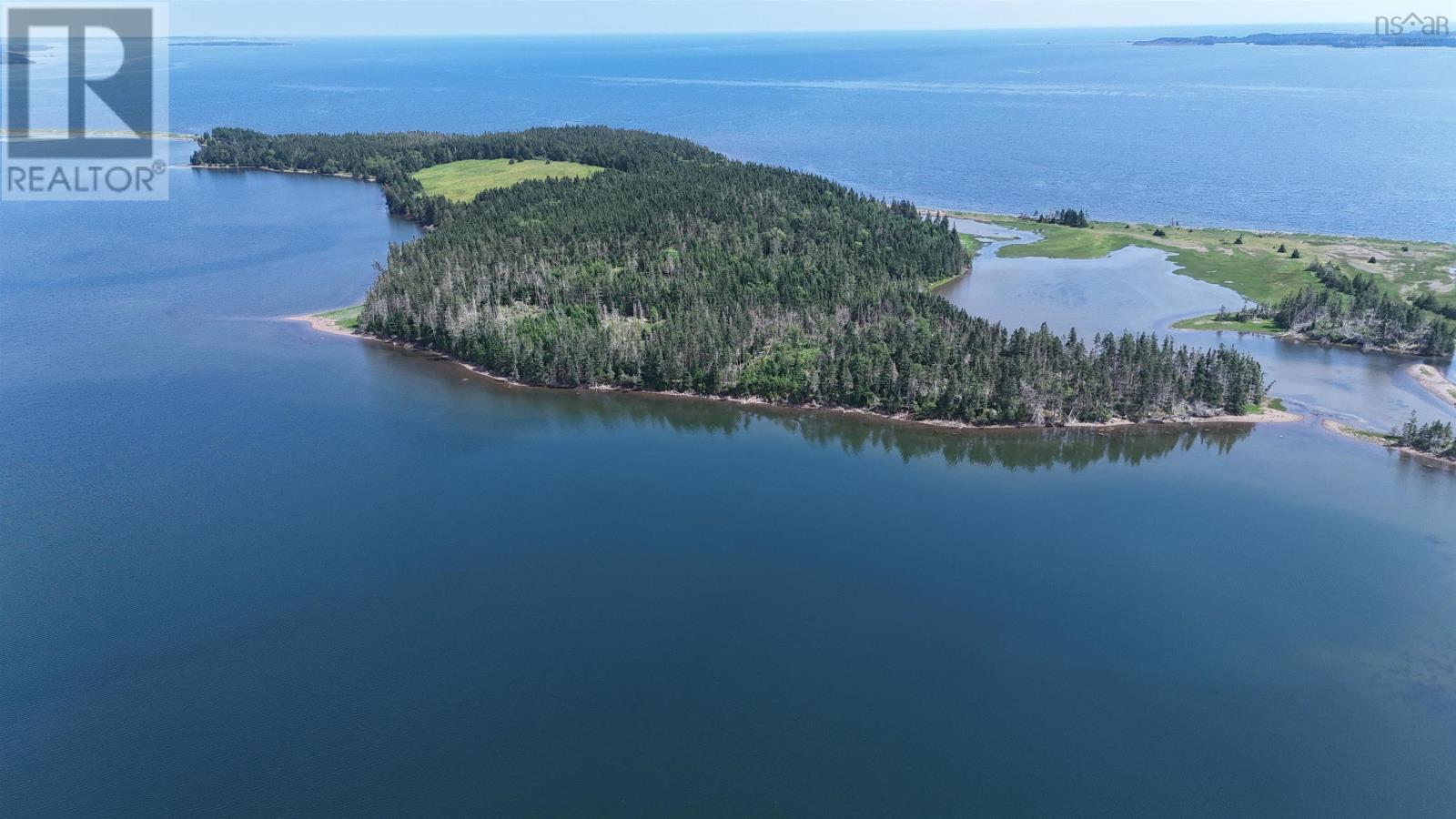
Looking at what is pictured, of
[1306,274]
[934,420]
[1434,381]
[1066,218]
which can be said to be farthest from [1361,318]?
[1066,218]

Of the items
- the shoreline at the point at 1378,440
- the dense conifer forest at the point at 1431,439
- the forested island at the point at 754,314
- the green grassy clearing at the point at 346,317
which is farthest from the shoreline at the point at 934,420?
the green grassy clearing at the point at 346,317

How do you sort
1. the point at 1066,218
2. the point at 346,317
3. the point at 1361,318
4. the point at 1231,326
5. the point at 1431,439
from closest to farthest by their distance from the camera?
the point at 1431,439 → the point at 1361,318 → the point at 1231,326 → the point at 346,317 → the point at 1066,218

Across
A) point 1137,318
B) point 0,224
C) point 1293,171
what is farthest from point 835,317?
point 0,224

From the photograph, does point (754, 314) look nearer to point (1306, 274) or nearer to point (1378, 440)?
point (1378, 440)

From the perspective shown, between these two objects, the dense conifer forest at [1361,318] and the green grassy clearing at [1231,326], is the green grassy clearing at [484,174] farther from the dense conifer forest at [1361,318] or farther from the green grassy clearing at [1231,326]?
the dense conifer forest at [1361,318]

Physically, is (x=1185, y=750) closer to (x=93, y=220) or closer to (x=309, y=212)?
(x=309, y=212)

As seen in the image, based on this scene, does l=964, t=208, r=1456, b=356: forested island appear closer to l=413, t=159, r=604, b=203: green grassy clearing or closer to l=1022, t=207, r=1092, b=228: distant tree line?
l=1022, t=207, r=1092, b=228: distant tree line

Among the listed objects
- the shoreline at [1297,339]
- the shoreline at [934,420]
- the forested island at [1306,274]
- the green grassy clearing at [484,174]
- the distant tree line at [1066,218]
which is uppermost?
the green grassy clearing at [484,174]
